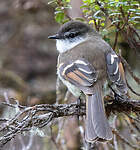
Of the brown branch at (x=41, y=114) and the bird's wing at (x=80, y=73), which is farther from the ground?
the bird's wing at (x=80, y=73)

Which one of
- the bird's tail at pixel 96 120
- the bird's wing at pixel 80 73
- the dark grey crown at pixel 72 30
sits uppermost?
the dark grey crown at pixel 72 30

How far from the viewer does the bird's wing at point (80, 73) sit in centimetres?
246

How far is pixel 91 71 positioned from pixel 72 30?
0.72 metres

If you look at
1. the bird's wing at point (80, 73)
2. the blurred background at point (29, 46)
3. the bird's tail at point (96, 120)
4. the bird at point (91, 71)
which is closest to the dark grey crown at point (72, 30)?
the bird at point (91, 71)

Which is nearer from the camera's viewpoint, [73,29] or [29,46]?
[73,29]

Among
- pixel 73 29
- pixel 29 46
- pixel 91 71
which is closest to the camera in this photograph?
pixel 91 71

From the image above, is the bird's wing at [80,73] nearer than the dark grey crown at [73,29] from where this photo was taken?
Yes

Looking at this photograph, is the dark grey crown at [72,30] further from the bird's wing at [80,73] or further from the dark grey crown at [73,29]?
the bird's wing at [80,73]

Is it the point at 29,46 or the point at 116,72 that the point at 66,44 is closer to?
the point at 116,72

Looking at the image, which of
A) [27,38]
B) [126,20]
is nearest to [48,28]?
[27,38]

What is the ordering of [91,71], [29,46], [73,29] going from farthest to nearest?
[29,46], [73,29], [91,71]

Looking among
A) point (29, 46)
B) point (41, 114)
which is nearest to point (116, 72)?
point (41, 114)

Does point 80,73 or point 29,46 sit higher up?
point 29,46

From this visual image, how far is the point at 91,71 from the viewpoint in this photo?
2531 mm
